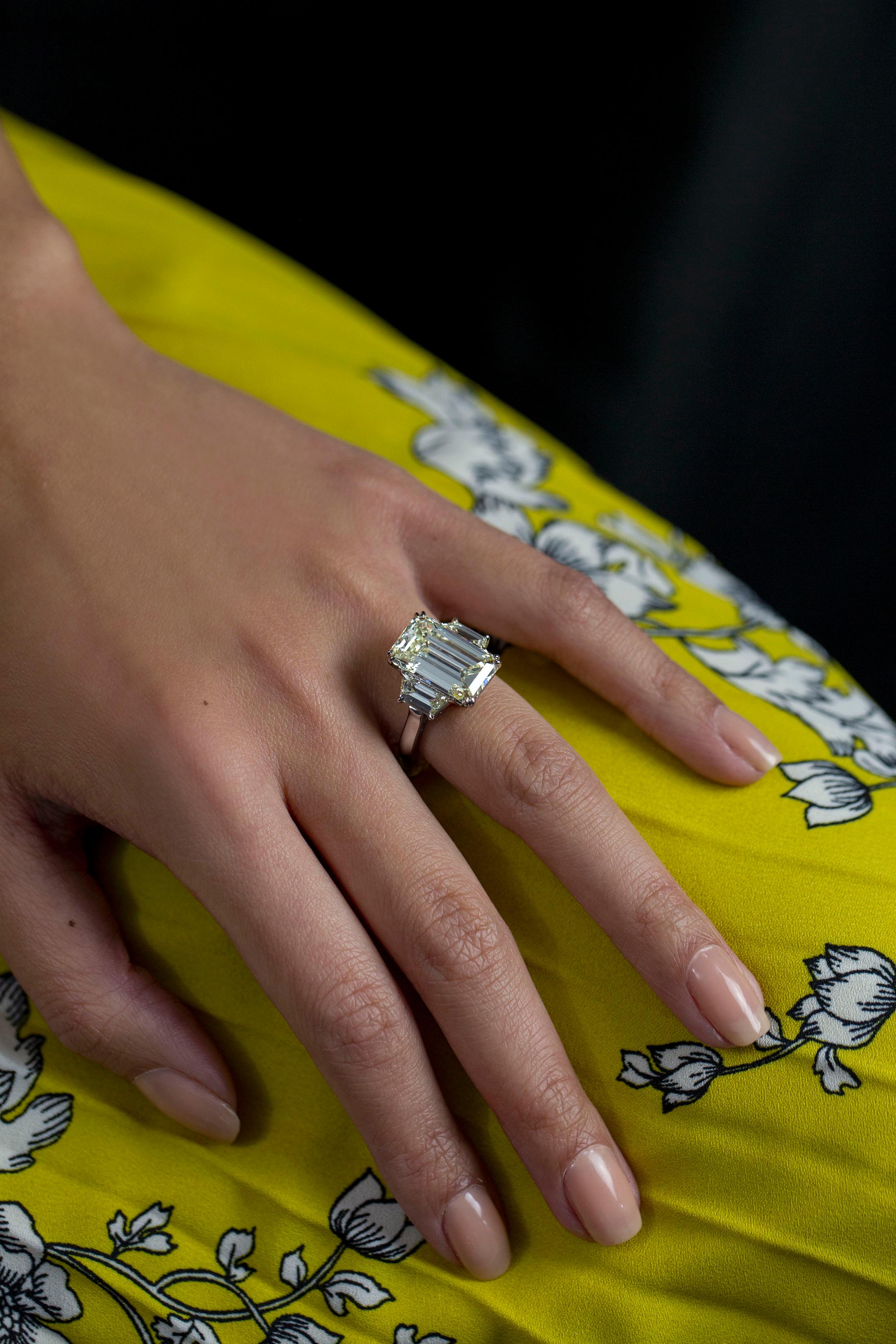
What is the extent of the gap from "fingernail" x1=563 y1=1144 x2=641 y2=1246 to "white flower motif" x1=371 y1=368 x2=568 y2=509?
0.47 meters

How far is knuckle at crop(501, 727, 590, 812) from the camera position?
53 centimetres

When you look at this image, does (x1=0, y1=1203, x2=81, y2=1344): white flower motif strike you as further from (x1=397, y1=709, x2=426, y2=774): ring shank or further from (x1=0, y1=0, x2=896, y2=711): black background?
(x1=0, y1=0, x2=896, y2=711): black background

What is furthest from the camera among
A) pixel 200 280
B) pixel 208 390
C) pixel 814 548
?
pixel 814 548

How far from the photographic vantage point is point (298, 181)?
63.2 inches

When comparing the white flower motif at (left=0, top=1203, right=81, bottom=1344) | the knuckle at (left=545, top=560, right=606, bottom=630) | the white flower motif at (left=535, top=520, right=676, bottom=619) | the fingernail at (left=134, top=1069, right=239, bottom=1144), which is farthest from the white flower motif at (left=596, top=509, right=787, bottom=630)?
the white flower motif at (left=0, top=1203, right=81, bottom=1344)

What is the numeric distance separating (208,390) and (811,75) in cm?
104

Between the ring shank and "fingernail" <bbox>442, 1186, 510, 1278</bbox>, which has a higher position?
the ring shank

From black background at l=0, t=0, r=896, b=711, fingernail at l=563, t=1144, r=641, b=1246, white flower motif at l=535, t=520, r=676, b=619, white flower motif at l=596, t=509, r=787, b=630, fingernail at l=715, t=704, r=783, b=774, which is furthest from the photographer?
black background at l=0, t=0, r=896, b=711

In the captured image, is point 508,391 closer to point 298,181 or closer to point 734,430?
point 734,430

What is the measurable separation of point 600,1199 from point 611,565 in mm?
444

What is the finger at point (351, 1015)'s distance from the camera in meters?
0.50

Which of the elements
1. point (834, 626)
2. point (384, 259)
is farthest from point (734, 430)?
point (384, 259)

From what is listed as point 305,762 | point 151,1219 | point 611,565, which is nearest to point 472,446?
point 611,565

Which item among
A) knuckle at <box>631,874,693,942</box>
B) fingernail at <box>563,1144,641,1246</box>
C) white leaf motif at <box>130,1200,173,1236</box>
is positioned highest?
knuckle at <box>631,874,693,942</box>
